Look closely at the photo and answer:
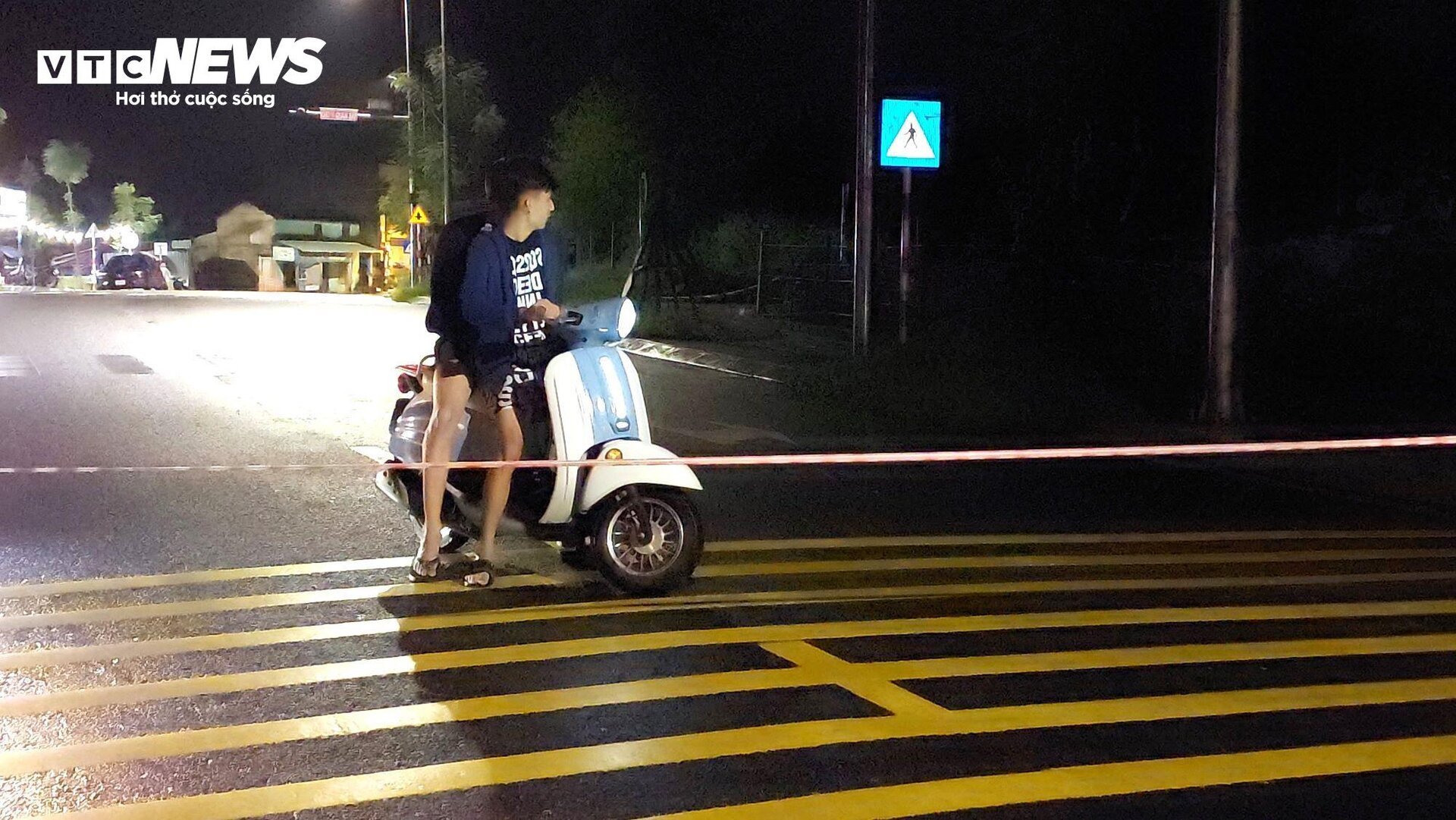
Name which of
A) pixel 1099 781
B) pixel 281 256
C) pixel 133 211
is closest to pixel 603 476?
pixel 1099 781

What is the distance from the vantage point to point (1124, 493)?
10602 millimetres

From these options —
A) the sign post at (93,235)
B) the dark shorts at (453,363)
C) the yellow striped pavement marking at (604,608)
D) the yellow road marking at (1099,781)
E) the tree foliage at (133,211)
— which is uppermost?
the tree foliage at (133,211)

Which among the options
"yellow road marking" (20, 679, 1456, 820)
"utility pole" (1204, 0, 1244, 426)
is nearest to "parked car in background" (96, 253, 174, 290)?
"utility pole" (1204, 0, 1244, 426)

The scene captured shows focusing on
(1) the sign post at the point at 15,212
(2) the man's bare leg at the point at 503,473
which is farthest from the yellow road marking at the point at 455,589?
(1) the sign post at the point at 15,212

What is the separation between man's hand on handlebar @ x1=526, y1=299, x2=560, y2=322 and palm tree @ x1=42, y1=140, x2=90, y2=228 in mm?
90188

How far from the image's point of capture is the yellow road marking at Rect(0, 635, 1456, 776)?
15.5 ft

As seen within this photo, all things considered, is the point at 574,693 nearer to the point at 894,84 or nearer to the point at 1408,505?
the point at 1408,505

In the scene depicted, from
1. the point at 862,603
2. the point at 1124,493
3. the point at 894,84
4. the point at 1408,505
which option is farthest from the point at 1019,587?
the point at 894,84

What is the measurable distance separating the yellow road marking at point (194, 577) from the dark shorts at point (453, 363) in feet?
3.75

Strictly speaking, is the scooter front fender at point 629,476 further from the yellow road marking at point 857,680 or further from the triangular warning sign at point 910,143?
the triangular warning sign at point 910,143

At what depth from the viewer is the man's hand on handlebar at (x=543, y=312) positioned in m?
6.75

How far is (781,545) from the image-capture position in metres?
8.25

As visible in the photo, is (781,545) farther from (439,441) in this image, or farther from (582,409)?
(439,441)

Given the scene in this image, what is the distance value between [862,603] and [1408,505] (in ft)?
17.5
